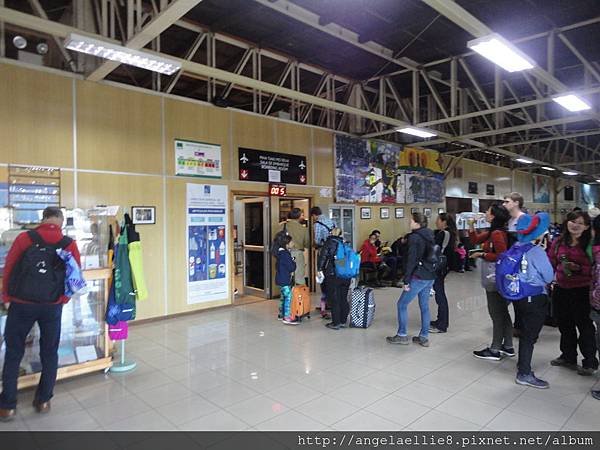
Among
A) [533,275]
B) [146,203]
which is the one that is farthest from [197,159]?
[533,275]

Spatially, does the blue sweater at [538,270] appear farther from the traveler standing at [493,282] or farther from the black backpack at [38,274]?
the black backpack at [38,274]

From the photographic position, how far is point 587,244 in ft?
11.7

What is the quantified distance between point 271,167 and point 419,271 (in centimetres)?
367

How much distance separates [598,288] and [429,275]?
1.58 meters

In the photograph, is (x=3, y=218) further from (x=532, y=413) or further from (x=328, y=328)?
(x=532, y=413)

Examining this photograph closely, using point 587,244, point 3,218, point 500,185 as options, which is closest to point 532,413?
point 587,244

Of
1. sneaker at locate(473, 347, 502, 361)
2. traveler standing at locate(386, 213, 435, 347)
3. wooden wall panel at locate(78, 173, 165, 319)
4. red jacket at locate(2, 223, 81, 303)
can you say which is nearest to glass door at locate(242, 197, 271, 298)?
wooden wall panel at locate(78, 173, 165, 319)

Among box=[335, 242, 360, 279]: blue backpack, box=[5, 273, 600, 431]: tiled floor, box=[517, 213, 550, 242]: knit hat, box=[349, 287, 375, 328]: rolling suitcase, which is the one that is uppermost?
box=[517, 213, 550, 242]: knit hat

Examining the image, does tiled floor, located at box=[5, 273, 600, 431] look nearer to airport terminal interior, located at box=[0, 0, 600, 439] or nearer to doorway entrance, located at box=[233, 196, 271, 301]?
airport terminal interior, located at box=[0, 0, 600, 439]

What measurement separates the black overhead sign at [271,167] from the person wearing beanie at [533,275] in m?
4.51

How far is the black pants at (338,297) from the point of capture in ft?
16.9

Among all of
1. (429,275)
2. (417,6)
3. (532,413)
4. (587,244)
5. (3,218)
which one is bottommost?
(532,413)

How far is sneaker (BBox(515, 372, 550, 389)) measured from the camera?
334 centimetres

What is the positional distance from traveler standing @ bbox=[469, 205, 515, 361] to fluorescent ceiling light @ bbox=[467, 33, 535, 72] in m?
1.78
